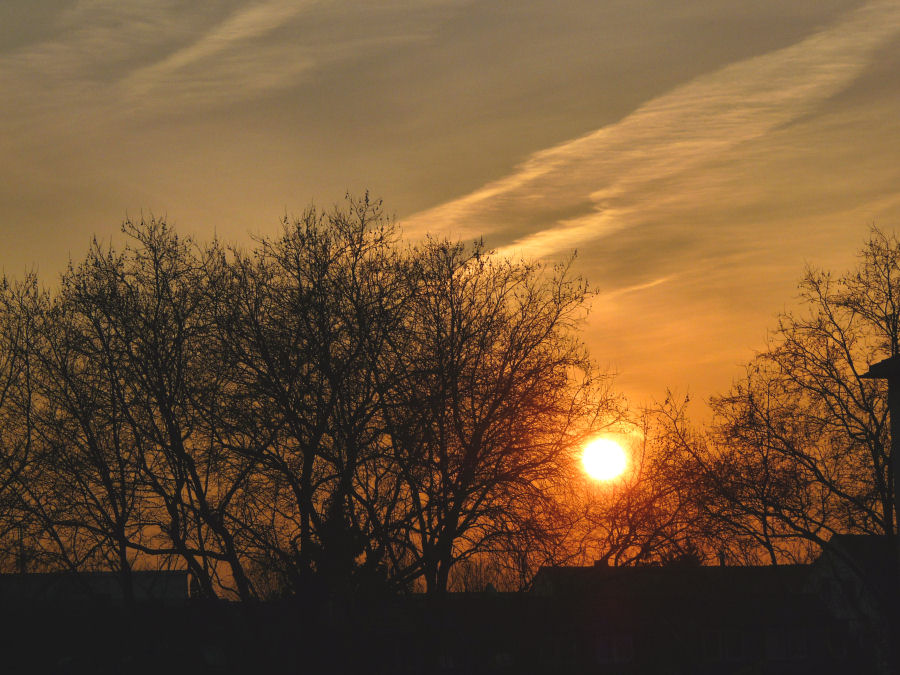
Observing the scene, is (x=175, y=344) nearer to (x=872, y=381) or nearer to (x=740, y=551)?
(x=740, y=551)

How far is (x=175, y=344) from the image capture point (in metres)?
23.6

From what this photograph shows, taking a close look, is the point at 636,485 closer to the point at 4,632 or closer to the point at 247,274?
the point at 247,274

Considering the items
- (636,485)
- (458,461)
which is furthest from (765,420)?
(458,461)

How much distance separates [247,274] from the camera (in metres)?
24.2

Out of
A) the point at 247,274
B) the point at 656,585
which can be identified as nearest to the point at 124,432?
the point at 247,274

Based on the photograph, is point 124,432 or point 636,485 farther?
point 636,485

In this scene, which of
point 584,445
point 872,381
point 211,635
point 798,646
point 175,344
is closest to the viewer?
point 175,344

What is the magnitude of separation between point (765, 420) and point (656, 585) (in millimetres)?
8419

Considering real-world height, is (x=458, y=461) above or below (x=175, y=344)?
below

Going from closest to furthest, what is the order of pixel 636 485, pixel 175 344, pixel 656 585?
pixel 175 344
pixel 636 485
pixel 656 585

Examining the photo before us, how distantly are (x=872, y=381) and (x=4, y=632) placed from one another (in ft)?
99.9

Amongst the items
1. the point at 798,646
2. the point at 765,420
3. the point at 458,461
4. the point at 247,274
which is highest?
the point at 247,274

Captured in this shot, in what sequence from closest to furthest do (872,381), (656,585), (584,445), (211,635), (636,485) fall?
(584,445)
(211,635)
(636,485)
(872,381)
(656,585)

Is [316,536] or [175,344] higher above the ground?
[175,344]
